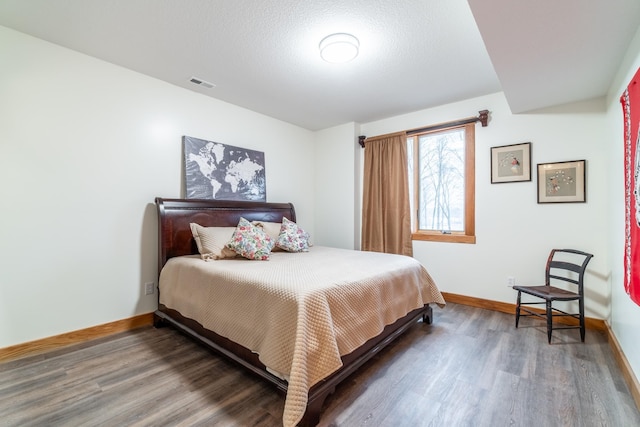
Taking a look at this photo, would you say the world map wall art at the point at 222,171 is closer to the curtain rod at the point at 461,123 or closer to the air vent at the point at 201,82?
the air vent at the point at 201,82

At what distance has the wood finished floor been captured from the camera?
1.52 meters

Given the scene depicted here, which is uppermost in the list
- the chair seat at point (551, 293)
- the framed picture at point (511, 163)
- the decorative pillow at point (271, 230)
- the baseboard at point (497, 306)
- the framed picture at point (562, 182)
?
the framed picture at point (511, 163)

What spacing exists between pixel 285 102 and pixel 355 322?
2.79m

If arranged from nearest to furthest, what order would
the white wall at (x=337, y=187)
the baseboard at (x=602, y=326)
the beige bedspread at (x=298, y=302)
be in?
the beige bedspread at (x=298, y=302) → the baseboard at (x=602, y=326) → the white wall at (x=337, y=187)

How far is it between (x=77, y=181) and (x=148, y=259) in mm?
941

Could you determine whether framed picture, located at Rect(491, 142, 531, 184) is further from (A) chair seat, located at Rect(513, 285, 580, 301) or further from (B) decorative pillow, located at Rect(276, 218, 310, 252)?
(B) decorative pillow, located at Rect(276, 218, 310, 252)

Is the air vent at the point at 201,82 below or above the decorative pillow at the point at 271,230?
above

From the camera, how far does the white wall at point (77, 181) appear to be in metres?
2.14

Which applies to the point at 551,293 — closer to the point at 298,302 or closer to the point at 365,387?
the point at 365,387

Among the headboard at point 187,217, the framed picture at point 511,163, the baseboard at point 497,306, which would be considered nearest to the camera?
the baseboard at point 497,306

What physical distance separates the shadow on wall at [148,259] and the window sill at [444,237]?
10.4 feet

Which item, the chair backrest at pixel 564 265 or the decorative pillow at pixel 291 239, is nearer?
the chair backrest at pixel 564 265

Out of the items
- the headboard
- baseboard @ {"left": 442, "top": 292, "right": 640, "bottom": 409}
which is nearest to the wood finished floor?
baseboard @ {"left": 442, "top": 292, "right": 640, "bottom": 409}

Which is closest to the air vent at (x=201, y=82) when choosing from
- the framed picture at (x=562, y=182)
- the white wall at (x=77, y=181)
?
the white wall at (x=77, y=181)
